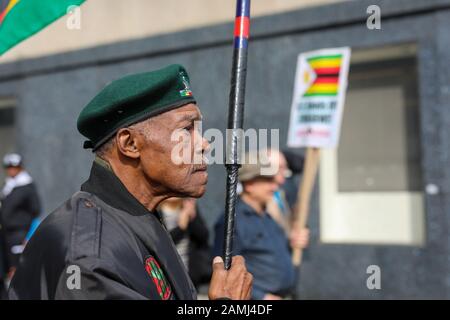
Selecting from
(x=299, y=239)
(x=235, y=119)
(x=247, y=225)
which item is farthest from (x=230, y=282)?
(x=299, y=239)

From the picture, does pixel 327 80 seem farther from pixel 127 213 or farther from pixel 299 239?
pixel 127 213

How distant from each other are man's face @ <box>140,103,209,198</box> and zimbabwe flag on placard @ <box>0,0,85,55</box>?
3.48ft

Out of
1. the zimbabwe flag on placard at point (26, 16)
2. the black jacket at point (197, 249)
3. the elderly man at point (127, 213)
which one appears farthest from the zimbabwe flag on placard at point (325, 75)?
the elderly man at point (127, 213)

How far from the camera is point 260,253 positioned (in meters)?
4.76

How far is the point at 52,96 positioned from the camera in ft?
35.6

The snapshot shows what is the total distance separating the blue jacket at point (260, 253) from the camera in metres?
4.67

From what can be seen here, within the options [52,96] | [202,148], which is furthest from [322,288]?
[202,148]

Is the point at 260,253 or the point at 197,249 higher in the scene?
the point at 260,253

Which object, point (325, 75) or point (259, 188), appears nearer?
point (259, 188)

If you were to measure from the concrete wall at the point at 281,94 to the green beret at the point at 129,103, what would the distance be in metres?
5.84

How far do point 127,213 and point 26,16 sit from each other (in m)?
1.35

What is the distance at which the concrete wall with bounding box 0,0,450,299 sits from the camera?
7.52 m
